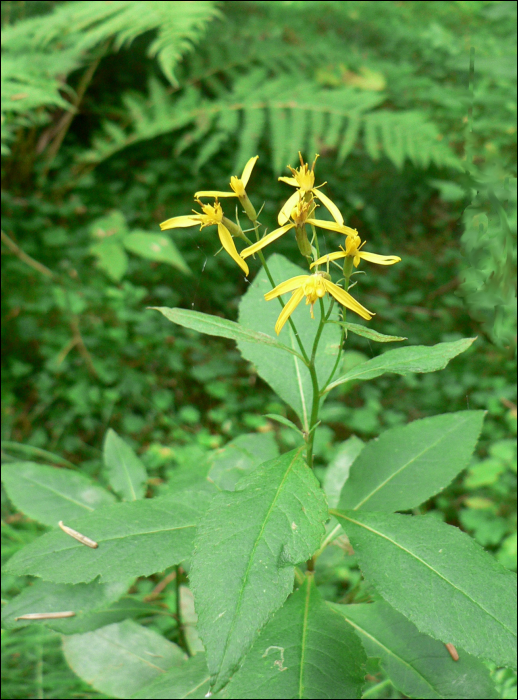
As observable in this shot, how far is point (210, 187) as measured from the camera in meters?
3.13

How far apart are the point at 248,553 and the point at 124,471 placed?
31.6 inches

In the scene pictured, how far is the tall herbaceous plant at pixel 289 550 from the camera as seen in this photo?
63 centimetres

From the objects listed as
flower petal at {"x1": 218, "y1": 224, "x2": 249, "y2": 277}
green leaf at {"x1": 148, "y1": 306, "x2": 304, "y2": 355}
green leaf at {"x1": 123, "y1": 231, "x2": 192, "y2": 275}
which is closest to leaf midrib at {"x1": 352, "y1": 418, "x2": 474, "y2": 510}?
green leaf at {"x1": 148, "y1": 306, "x2": 304, "y2": 355}

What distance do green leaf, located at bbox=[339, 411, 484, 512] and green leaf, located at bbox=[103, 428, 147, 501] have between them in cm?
53

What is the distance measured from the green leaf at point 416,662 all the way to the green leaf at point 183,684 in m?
0.27

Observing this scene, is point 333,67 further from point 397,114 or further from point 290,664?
point 290,664

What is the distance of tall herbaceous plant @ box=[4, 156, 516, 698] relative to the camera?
2.08 ft

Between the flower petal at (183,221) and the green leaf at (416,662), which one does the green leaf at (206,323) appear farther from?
the green leaf at (416,662)

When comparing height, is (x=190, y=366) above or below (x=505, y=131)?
below

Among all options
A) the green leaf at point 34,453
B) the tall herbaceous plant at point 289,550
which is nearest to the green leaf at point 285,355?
the tall herbaceous plant at point 289,550

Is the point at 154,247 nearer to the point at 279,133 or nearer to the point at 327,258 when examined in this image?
the point at 279,133

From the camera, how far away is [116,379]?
252 centimetres

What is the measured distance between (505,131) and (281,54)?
1451 millimetres

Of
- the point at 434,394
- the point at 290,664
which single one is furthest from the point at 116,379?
the point at 290,664
